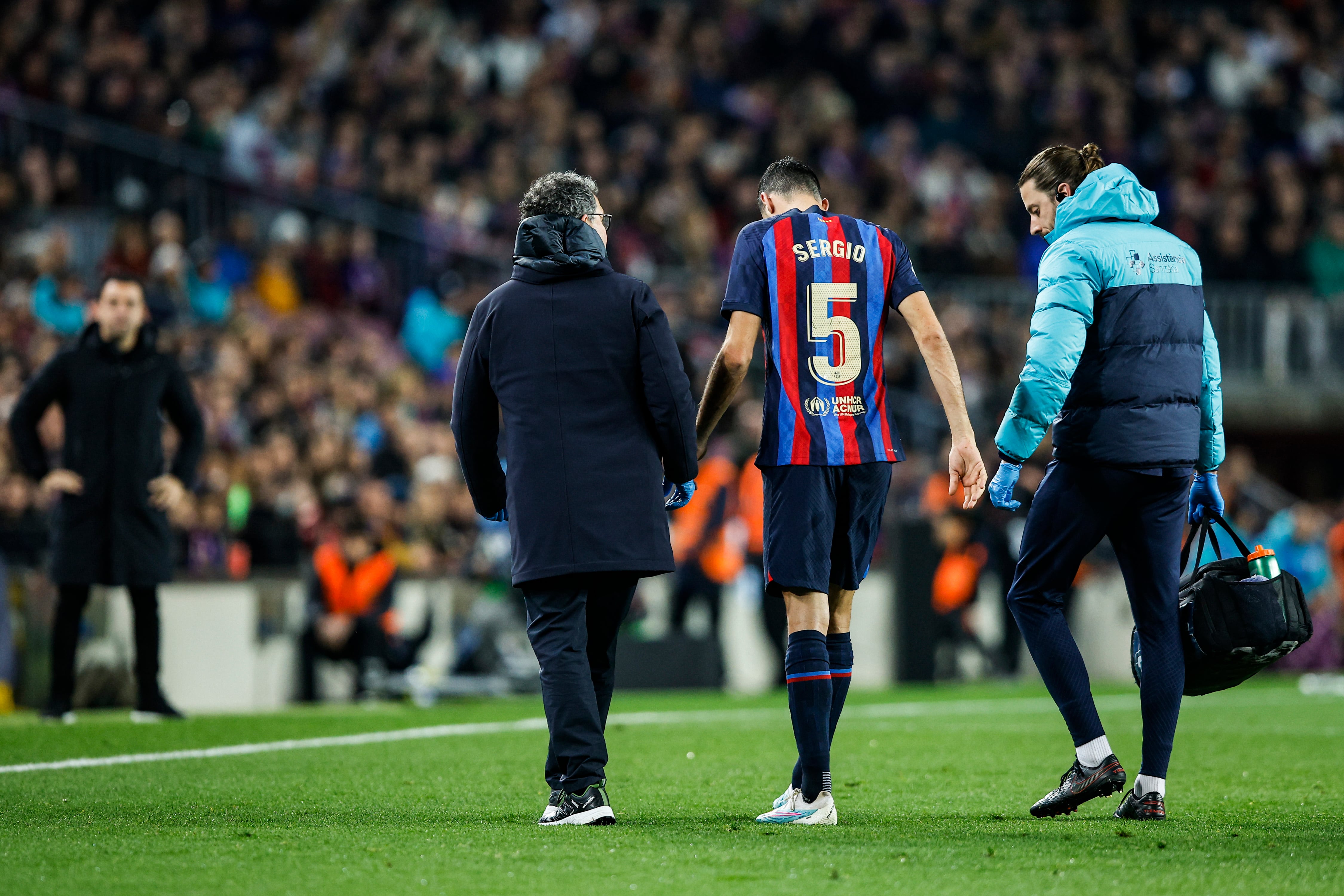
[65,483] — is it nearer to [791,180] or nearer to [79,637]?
[79,637]

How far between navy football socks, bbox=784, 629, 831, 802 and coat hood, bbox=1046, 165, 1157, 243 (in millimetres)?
1674

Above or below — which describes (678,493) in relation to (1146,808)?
above

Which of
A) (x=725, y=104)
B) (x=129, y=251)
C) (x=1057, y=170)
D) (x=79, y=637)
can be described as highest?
(x=725, y=104)

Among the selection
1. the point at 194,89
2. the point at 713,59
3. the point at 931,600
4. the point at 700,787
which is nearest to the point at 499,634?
the point at 931,600

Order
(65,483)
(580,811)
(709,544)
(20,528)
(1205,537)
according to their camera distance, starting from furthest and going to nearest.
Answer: (709,544)
(20,528)
(65,483)
(1205,537)
(580,811)

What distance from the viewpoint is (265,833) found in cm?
530

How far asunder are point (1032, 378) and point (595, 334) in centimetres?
143

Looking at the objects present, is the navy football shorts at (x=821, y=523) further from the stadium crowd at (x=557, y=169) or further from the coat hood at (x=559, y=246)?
the stadium crowd at (x=557, y=169)

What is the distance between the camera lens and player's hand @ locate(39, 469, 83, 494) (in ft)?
31.3

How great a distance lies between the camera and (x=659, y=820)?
18.8ft

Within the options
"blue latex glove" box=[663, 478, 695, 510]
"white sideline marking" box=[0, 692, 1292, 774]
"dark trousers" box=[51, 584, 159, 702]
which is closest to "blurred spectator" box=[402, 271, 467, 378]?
"white sideline marking" box=[0, 692, 1292, 774]

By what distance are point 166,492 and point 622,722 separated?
9.90 feet

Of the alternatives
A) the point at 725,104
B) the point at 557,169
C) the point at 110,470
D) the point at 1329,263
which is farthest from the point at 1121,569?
the point at 1329,263

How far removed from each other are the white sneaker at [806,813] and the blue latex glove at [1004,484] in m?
1.14
